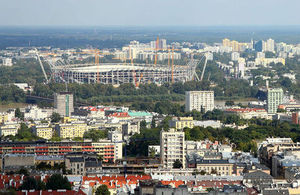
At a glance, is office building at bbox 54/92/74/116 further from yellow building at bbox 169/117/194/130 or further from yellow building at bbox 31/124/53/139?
yellow building at bbox 31/124/53/139

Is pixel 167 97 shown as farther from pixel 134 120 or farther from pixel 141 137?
pixel 141 137

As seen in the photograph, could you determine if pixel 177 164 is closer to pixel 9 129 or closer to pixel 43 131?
pixel 43 131

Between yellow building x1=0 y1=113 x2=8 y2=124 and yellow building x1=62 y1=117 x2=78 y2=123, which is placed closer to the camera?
yellow building x1=62 y1=117 x2=78 y2=123

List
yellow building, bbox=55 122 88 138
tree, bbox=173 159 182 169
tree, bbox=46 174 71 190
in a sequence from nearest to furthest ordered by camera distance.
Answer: tree, bbox=46 174 71 190 → tree, bbox=173 159 182 169 → yellow building, bbox=55 122 88 138

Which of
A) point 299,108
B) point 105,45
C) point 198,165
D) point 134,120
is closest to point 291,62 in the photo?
point 105,45

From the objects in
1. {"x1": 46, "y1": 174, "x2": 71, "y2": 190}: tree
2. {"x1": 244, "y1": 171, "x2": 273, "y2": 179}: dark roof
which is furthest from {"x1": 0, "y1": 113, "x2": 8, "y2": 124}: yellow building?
{"x1": 46, "y1": 174, "x2": 71, "y2": 190}: tree

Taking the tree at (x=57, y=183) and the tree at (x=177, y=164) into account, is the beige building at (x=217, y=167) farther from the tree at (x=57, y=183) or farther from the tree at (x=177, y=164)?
the tree at (x=57, y=183)
